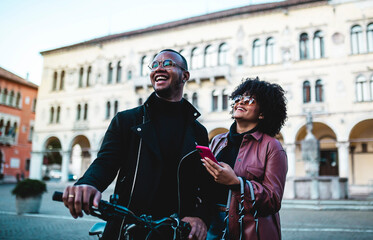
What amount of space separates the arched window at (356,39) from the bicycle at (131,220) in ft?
73.7

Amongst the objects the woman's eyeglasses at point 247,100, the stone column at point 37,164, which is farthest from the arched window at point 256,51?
the woman's eyeglasses at point 247,100

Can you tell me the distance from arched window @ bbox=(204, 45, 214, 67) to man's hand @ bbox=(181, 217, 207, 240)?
2354cm

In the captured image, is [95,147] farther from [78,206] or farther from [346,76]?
[78,206]

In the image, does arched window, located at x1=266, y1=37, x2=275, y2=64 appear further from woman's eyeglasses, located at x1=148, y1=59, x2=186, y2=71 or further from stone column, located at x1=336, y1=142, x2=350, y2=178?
woman's eyeglasses, located at x1=148, y1=59, x2=186, y2=71

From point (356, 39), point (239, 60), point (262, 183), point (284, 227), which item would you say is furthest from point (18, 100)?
point (262, 183)

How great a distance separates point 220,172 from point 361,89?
21.7 meters

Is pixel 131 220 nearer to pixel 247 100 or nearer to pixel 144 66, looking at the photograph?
pixel 247 100

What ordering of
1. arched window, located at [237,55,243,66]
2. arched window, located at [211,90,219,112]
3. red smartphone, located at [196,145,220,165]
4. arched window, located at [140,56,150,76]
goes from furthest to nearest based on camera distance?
arched window, located at [140,56,150,76], arched window, located at [211,90,219,112], arched window, located at [237,55,243,66], red smartphone, located at [196,145,220,165]

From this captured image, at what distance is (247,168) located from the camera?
2.22 m

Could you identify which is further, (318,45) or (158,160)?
(318,45)

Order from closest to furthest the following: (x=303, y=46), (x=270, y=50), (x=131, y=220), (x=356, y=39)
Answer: (x=131, y=220) → (x=356, y=39) → (x=303, y=46) → (x=270, y=50)

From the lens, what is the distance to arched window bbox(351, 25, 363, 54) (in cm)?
2091

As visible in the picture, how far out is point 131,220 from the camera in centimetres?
156

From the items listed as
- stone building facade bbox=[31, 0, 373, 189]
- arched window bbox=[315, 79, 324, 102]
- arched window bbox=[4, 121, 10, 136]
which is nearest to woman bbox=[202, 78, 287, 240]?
stone building facade bbox=[31, 0, 373, 189]
